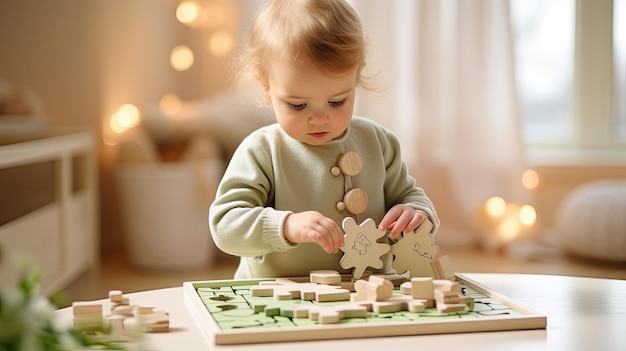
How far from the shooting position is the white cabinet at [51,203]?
246 cm

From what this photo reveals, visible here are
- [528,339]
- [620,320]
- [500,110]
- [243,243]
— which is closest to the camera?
[528,339]

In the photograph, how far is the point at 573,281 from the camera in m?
1.24

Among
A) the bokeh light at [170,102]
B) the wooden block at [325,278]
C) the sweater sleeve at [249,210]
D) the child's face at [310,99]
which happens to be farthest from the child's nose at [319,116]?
the bokeh light at [170,102]

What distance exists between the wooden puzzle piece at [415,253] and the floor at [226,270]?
173 cm

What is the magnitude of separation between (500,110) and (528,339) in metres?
2.84

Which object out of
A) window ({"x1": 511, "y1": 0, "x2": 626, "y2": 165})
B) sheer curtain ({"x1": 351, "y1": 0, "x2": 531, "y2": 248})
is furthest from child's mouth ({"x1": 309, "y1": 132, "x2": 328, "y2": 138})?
window ({"x1": 511, "y1": 0, "x2": 626, "y2": 165})

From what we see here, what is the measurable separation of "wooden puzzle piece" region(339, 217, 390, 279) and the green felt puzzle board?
119 millimetres

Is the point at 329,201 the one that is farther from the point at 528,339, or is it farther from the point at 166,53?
the point at 166,53

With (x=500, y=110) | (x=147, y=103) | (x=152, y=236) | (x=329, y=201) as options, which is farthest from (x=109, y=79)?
(x=329, y=201)

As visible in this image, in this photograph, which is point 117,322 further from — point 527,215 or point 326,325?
point 527,215

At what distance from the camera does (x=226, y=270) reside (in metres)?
3.17

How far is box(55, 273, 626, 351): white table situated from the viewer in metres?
0.86

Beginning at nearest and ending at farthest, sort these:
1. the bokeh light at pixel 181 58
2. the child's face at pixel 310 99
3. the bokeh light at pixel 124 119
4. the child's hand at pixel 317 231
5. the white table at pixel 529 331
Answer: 1. the white table at pixel 529 331
2. the child's hand at pixel 317 231
3. the child's face at pixel 310 99
4. the bokeh light at pixel 124 119
5. the bokeh light at pixel 181 58

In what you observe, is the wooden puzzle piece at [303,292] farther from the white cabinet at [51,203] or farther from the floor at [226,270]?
the floor at [226,270]
